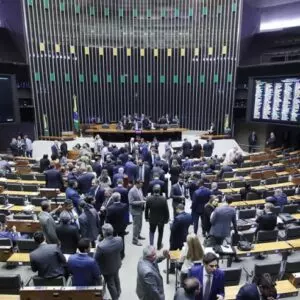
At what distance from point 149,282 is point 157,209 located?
7.54ft

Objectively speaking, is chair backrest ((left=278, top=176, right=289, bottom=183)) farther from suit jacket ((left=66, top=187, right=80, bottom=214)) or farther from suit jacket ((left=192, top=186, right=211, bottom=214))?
suit jacket ((left=66, top=187, right=80, bottom=214))

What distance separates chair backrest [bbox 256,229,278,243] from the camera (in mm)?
5379

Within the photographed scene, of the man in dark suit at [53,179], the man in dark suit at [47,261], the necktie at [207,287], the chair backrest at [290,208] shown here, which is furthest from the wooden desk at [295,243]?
the man in dark suit at [53,179]

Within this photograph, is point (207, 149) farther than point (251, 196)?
Yes

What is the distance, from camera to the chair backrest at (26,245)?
4.86m

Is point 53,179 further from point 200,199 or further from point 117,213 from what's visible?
point 200,199

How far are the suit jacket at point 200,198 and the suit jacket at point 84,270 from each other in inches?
120

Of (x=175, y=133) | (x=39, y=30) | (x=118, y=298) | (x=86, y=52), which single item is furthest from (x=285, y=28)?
(x=118, y=298)

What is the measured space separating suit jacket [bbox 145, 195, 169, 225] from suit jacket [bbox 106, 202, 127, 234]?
1.69ft

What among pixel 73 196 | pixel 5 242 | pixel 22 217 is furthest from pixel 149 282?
pixel 22 217

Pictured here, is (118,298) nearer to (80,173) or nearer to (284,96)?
(80,173)

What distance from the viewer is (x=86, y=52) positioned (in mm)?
18375

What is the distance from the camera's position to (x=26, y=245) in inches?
193

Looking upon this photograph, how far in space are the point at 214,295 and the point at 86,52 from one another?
57.2 feet
